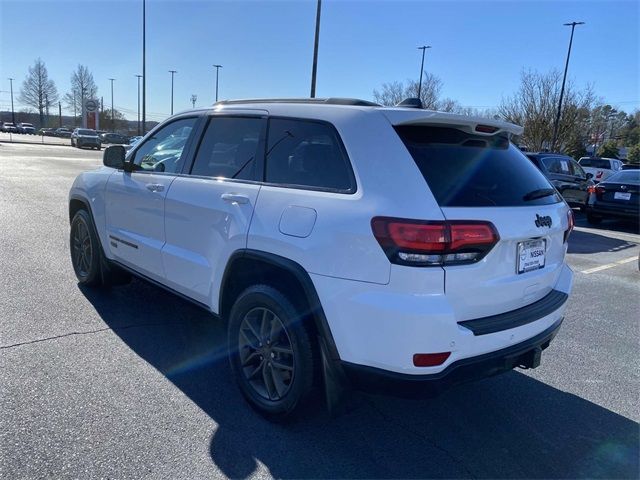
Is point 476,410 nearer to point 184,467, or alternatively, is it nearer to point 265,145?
point 184,467

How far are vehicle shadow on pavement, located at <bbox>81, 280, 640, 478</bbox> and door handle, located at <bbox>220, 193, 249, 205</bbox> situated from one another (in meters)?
1.27

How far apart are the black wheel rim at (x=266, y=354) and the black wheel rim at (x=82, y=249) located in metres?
2.66

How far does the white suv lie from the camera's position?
2.35 m

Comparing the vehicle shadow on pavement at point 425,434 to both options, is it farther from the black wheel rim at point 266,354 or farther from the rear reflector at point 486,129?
the rear reflector at point 486,129

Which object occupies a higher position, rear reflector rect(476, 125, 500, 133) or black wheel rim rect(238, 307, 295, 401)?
rear reflector rect(476, 125, 500, 133)

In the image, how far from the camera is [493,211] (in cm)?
254

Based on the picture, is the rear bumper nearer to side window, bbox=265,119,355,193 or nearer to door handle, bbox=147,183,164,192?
side window, bbox=265,119,355,193

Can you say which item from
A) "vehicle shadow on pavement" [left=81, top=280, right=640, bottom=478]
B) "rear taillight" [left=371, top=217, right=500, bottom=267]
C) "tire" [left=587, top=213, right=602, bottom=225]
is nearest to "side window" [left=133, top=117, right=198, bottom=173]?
"vehicle shadow on pavement" [left=81, top=280, right=640, bottom=478]

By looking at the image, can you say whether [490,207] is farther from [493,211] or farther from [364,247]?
[364,247]

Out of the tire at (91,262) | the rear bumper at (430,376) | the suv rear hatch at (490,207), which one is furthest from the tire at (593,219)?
the tire at (91,262)

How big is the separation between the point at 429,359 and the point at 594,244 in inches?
359

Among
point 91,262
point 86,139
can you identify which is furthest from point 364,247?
point 86,139

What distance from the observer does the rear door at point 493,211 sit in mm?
2436

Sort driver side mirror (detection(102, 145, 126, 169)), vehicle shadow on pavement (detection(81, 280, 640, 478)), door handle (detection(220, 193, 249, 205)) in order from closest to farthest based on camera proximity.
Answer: vehicle shadow on pavement (detection(81, 280, 640, 478))
door handle (detection(220, 193, 249, 205))
driver side mirror (detection(102, 145, 126, 169))
